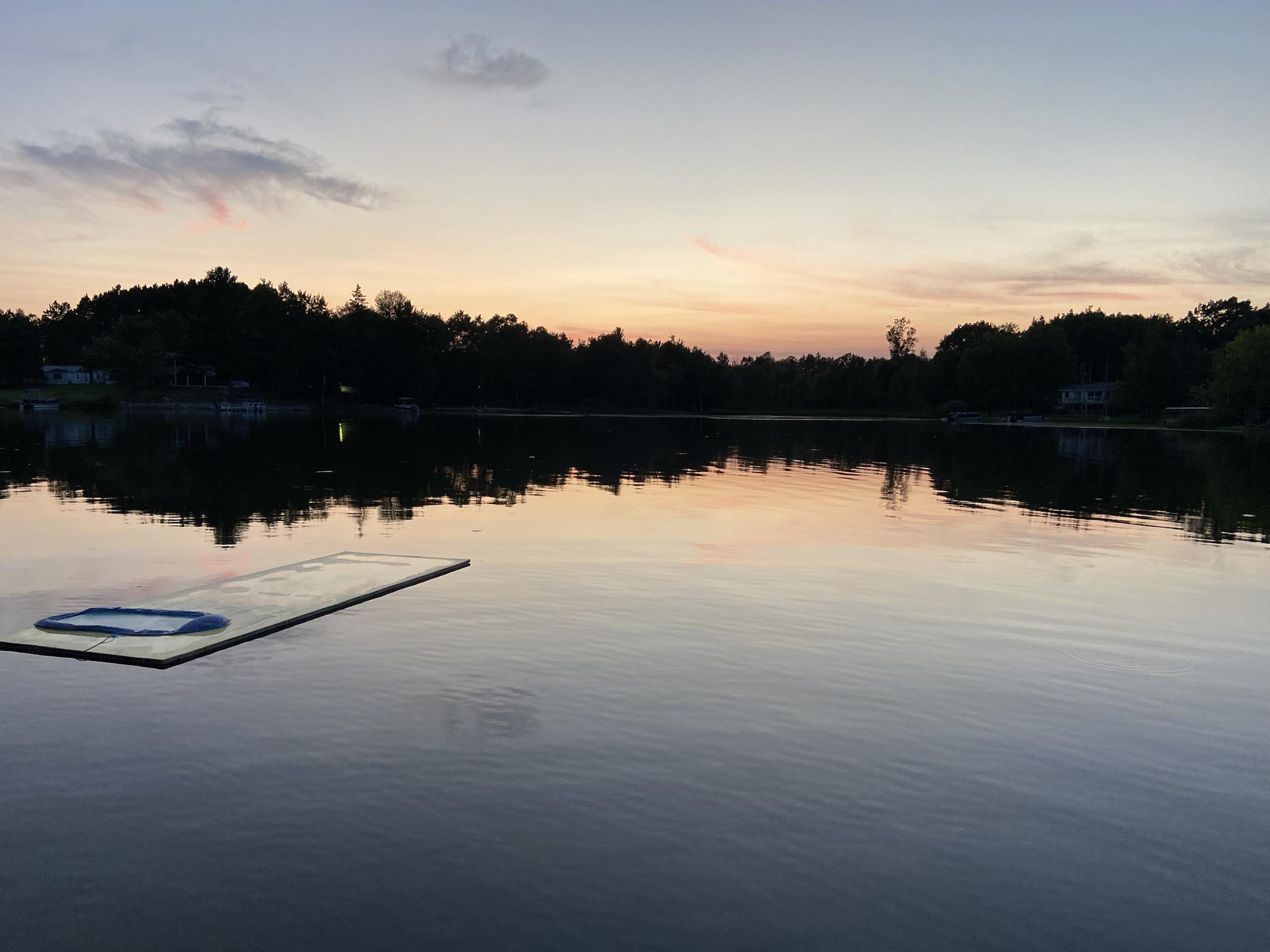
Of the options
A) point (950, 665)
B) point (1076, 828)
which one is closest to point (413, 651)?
point (950, 665)

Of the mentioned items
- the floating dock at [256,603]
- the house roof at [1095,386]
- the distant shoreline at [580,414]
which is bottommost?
the floating dock at [256,603]

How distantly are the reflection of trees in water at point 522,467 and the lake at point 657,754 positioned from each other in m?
7.61

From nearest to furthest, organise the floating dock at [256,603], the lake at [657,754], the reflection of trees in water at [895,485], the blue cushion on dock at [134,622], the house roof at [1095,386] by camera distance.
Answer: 1. the lake at [657,754]
2. the floating dock at [256,603]
3. the blue cushion on dock at [134,622]
4. the reflection of trees in water at [895,485]
5. the house roof at [1095,386]

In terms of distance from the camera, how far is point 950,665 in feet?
39.2

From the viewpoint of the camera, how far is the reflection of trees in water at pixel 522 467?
28.5 m

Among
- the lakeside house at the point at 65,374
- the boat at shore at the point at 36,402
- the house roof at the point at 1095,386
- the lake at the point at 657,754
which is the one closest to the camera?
the lake at the point at 657,754

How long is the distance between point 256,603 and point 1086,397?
184 meters

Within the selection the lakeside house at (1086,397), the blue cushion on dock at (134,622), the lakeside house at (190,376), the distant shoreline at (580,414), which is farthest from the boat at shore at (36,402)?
the lakeside house at (1086,397)

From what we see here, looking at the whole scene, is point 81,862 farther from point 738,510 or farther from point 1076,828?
point 738,510

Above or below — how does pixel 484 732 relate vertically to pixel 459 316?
below

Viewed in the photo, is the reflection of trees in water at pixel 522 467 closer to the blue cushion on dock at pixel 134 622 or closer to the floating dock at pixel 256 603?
the floating dock at pixel 256 603

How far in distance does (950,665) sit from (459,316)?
177 m

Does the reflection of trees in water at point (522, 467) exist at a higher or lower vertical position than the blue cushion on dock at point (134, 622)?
higher

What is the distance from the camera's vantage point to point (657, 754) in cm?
868
